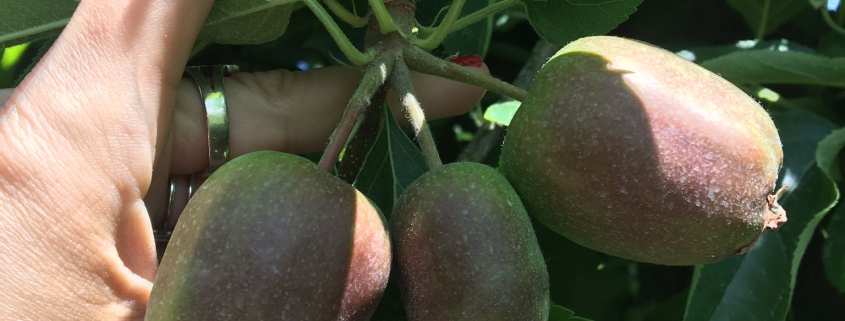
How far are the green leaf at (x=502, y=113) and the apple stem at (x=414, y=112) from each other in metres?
0.42

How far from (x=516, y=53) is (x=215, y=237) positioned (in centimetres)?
130

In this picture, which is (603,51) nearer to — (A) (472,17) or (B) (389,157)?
(A) (472,17)

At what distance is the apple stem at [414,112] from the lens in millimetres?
1133

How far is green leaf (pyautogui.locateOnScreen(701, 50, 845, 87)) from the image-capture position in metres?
1.55

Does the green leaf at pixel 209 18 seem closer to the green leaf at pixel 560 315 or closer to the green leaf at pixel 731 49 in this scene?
the green leaf at pixel 560 315

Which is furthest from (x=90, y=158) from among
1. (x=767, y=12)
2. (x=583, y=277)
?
(x=767, y=12)

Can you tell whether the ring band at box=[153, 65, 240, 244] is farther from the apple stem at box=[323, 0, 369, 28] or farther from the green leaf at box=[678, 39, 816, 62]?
the green leaf at box=[678, 39, 816, 62]

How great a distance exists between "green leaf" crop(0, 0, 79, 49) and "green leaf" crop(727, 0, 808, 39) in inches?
61.6

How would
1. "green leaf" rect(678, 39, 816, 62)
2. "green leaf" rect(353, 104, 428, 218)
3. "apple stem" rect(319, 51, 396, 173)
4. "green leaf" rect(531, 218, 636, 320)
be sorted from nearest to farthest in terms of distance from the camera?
"apple stem" rect(319, 51, 396, 173) → "green leaf" rect(353, 104, 428, 218) → "green leaf" rect(678, 39, 816, 62) → "green leaf" rect(531, 218, 636, 320)

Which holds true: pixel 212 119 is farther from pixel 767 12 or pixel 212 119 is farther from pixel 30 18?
pixel 767 12

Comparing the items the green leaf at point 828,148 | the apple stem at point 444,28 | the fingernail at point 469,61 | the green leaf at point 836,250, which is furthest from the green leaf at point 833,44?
the apple stem at point 444,28

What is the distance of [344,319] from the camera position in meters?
0.99

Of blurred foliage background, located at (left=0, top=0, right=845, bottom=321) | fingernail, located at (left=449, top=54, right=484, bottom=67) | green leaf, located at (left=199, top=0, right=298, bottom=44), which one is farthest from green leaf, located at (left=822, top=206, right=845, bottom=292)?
green leaf, located at (left=199, top=0, right=298, bottom=44)

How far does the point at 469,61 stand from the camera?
61.2 inches
